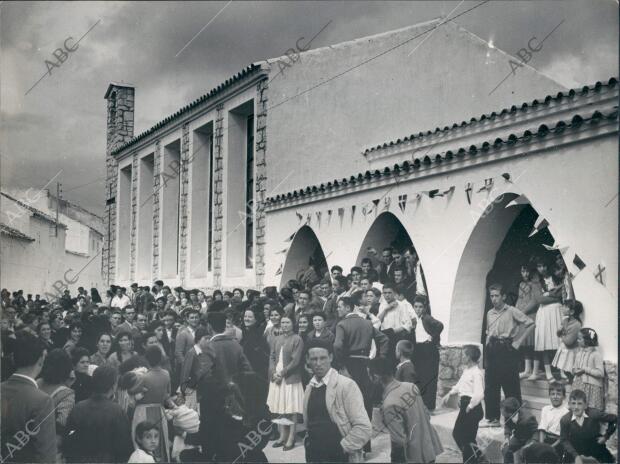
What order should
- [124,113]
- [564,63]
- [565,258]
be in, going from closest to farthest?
[565,258]
[564,63]
[124,113]

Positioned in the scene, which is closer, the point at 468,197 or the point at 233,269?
the point at 468,197

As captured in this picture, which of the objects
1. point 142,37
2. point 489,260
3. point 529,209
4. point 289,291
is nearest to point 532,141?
point 529,209

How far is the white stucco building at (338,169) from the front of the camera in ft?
21.1

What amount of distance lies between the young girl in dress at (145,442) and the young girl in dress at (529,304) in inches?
129

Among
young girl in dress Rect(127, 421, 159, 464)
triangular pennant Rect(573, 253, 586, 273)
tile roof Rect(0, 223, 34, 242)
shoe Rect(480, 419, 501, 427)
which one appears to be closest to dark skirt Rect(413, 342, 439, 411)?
shoe Rect(480, 419, 501, 427)

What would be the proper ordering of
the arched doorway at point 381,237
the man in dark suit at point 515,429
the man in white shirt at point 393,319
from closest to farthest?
the man in dark suit at point 515,429 → the man in white shirt at point 393,319 → the arched doorway at point 381,237

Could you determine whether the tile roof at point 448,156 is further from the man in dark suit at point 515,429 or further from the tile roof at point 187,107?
the man in dark suit at point 515,429

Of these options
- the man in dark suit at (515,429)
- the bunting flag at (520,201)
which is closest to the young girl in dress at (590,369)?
the man in dark suit at (515,429)

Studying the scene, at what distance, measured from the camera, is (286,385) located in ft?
21.9

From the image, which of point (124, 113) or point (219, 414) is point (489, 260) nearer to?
point (219, 414)

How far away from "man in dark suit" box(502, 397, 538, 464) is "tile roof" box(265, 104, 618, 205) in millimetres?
2130

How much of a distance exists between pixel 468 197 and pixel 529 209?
0.51 metres

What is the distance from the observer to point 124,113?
24.9ft

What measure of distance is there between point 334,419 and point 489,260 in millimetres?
1955
